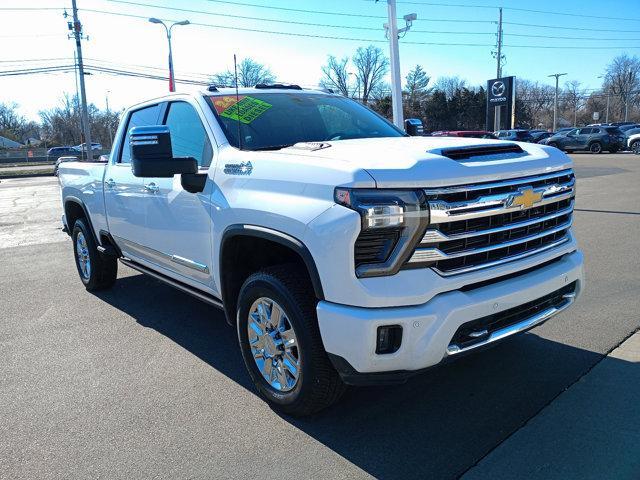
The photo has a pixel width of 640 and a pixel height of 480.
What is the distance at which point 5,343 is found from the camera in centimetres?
465

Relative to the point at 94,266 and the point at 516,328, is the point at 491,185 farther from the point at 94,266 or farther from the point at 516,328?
the point at 94,266

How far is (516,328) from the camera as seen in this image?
2922 millimetres

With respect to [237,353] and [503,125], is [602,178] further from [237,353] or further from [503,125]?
[503,125]

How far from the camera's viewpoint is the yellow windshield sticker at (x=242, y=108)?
3.88 meters

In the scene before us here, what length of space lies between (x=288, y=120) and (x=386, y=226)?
182 centimetres

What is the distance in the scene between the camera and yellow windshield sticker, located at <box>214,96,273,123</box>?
3877 mm

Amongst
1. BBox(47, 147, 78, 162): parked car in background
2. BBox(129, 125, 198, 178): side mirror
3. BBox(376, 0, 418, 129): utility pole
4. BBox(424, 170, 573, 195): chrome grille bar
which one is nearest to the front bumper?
BBox(424, 170, 573, 195): chrome grille bar

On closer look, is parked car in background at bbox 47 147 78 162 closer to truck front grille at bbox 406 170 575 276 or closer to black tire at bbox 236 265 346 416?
black tire at bbox 236 265 346 416

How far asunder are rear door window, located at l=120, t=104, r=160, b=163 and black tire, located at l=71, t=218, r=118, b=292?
3.91 ft

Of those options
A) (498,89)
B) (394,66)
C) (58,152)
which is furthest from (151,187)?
(58,152)

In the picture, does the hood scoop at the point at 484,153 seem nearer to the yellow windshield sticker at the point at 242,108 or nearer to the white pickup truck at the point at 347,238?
the white pickup truck at the point at 347,238

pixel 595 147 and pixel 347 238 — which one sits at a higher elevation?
pixel 347 238

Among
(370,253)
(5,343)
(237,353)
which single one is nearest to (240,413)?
(237,353)

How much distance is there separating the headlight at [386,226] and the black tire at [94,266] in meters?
4.18
